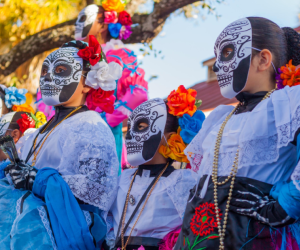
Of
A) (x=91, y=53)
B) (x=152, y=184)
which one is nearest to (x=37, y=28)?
(x=91, y=53)

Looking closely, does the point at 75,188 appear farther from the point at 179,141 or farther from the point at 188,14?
the point at 188,14

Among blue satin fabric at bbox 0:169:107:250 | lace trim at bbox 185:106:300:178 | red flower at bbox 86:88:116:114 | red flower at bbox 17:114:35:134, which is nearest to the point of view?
lace trim at bbox 185:106:300:178

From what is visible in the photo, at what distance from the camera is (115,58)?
4012 millimetres

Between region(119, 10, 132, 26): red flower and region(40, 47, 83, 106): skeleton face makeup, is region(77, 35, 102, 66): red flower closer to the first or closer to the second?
region(40, 47, 83, 106): skeleton face makeup


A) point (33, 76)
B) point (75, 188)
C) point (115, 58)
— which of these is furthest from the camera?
point (33, 76)

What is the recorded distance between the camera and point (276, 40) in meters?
2.11

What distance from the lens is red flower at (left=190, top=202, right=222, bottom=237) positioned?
1830 mm

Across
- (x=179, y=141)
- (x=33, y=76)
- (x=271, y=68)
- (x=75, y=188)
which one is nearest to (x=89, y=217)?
(x=75, y=188)

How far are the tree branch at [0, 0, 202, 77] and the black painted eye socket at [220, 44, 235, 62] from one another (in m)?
3.84

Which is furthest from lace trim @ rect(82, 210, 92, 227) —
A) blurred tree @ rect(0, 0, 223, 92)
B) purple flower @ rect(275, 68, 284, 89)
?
blurred tree @ rect(0, 0, 223, 92)

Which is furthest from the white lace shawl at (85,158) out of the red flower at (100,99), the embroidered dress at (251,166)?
the embroidered dress at (251,166)

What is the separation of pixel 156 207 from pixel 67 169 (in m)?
0.68

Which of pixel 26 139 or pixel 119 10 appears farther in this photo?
pixel 119 10

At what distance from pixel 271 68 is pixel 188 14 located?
5412 millimetres
